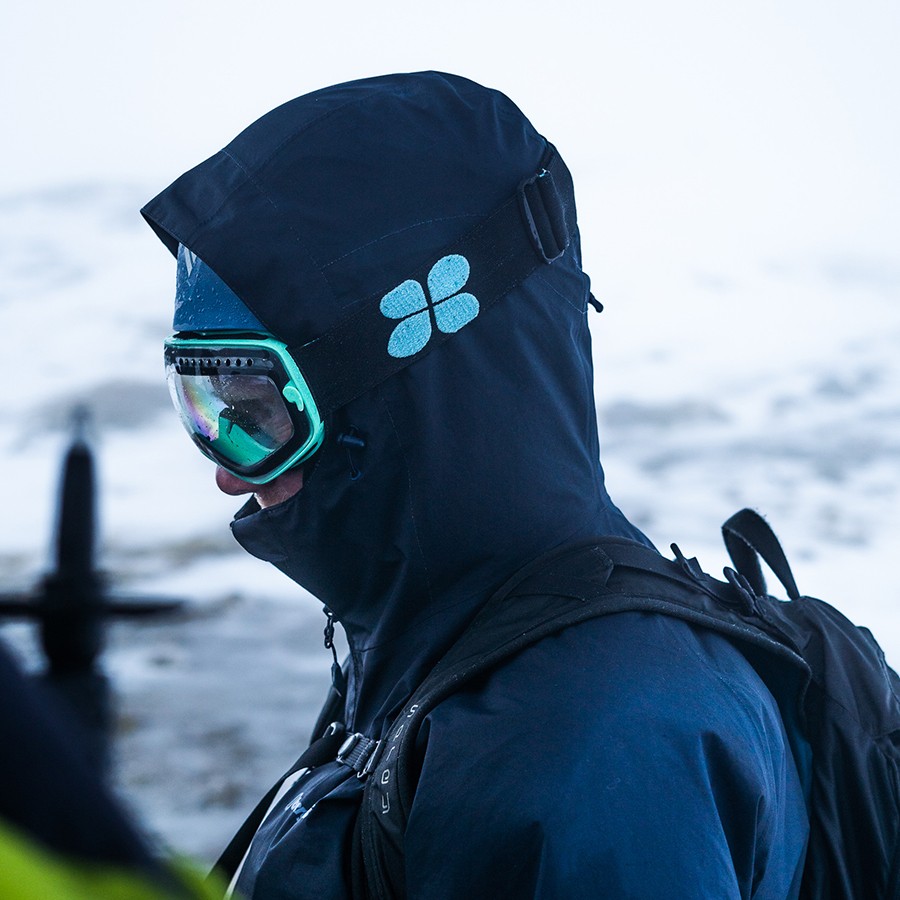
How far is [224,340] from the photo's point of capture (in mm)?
1806

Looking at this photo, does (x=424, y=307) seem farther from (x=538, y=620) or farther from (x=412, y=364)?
(x=538, y=620)

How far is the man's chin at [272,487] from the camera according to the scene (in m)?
1.86

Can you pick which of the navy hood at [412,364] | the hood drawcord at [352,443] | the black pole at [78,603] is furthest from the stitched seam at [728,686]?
the black pole at [78,603]

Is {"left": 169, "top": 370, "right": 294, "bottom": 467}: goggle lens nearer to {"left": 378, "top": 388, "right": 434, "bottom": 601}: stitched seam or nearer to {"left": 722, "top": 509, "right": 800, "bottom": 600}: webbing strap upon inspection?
{"left": 378, "top": 388, "right": 434, "bottom": 601}: stitched seam

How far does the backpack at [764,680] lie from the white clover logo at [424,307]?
1.21 feet

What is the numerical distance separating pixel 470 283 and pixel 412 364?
0.49ft

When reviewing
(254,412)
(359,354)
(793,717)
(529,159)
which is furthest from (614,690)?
(529,159)

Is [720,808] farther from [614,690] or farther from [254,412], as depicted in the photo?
[254,412]

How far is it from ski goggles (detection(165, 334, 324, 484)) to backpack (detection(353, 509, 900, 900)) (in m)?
0.39

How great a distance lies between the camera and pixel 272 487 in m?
1.89

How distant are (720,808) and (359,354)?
0.78 m

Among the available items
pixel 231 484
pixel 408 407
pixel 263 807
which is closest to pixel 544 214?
pixel 408 407

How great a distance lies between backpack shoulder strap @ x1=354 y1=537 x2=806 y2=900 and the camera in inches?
60.0

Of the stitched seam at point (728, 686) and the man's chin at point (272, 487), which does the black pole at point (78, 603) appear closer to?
the man's chin at point (272, 487)
